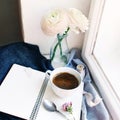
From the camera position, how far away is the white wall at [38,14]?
0.77m

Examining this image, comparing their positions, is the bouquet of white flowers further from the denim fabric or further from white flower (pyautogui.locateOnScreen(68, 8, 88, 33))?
the denim fabric

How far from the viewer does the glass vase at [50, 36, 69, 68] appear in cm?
85

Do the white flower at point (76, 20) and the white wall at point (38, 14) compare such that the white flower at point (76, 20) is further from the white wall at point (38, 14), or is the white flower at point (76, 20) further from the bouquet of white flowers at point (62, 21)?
the white wall at point (38, 14)

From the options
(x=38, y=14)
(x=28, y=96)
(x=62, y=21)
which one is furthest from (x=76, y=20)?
(x=28, y=96)

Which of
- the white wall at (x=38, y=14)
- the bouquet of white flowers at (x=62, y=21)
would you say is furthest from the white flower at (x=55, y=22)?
the white wall at (x=38, y=14)

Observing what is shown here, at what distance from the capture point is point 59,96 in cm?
64

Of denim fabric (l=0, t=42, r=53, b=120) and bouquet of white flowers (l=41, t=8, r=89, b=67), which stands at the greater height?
bouquet of white flowers (l=41, t=8, r=89, b=67)

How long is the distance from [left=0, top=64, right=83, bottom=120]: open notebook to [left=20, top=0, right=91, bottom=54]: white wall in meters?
0.18

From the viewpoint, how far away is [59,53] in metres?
0.90

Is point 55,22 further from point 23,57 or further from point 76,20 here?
point 23,57

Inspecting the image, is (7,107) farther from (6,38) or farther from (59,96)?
(6,38)

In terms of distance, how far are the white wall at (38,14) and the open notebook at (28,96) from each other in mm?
177

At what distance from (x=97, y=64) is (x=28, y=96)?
0.36m

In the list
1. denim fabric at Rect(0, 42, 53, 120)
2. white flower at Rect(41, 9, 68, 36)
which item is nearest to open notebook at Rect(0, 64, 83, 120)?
denim fabric at Rect(0, 42, 53, 120)
